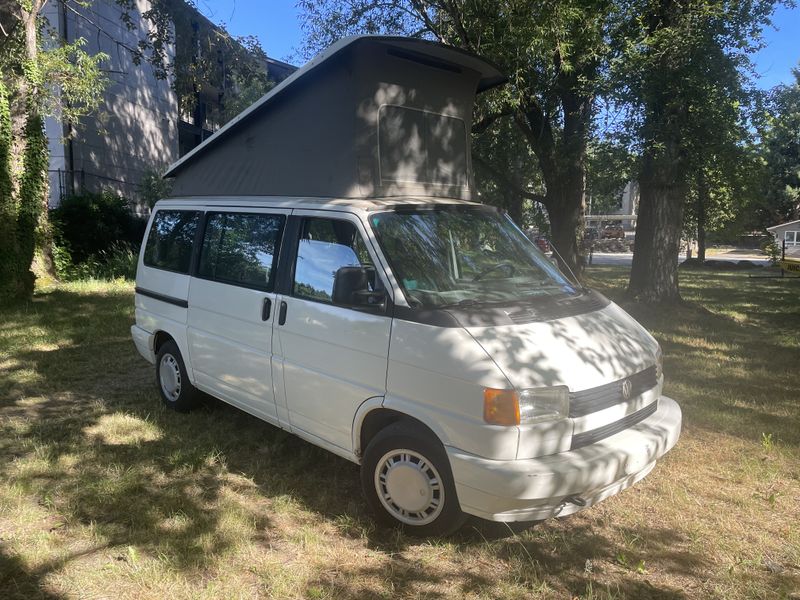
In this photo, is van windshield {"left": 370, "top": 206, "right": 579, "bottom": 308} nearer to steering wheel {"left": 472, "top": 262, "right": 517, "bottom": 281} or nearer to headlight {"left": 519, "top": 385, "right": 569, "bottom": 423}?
steering wheel {"left": 472, "top": 262, "right": 517, "bottom": 281}

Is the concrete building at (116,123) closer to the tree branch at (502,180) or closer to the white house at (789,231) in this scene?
the tree branch at (502,180)

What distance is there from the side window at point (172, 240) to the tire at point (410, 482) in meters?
2.65

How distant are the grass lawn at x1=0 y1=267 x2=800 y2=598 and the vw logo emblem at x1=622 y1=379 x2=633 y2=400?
86cm

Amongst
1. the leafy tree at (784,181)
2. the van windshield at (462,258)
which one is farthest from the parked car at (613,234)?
the van windshield at (462,258)

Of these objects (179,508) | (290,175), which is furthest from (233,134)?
(179,508)

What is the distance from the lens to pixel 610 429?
3.37m

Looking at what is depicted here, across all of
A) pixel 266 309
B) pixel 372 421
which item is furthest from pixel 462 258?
pixel 266 309

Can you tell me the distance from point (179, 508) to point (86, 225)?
1502 cm

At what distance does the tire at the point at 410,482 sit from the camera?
3.30 meters

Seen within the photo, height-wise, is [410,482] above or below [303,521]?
above

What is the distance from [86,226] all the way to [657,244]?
14.4m

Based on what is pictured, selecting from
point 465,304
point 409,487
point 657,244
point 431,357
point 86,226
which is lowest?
point 409,487

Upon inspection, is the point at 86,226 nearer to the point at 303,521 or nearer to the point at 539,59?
the point at 539,59

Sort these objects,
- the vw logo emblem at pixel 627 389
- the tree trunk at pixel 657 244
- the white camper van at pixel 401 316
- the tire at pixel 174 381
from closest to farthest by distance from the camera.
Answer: the white camper van at pixel 401 316
the vw logo emblem at pixel 627 389
the tire at pixel 174 381
the tree trunk at pixel 657 244
